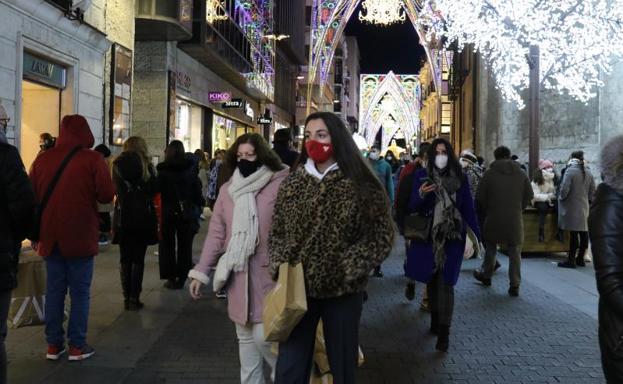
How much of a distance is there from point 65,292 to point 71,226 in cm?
59

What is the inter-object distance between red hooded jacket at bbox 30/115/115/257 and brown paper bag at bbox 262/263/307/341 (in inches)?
100

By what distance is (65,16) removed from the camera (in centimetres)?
1135

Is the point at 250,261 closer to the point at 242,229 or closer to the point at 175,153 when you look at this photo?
the point at 242,229

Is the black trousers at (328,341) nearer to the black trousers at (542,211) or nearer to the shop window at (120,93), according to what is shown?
the black trousers at (542,211)

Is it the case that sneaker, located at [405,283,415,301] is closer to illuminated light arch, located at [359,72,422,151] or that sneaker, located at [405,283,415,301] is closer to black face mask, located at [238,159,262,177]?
black face mask, located at [238,159,262,177]

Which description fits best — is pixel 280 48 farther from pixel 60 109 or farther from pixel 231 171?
pixel 231 171

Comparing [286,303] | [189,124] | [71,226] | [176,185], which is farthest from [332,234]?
[189,124]

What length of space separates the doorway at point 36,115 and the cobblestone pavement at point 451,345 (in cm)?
628

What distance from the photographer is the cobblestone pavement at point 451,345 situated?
485 cm

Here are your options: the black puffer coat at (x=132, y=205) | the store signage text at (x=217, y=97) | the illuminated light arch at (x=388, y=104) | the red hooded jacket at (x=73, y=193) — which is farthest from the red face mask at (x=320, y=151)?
the illuminated light arch at (x=388, y=104)

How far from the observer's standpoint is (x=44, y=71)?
1121 cm

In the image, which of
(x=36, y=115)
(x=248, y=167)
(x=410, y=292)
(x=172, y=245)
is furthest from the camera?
(x=36, y=115)

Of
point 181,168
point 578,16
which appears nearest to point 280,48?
point 578,16

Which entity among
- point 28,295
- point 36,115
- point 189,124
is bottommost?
point 28,295
